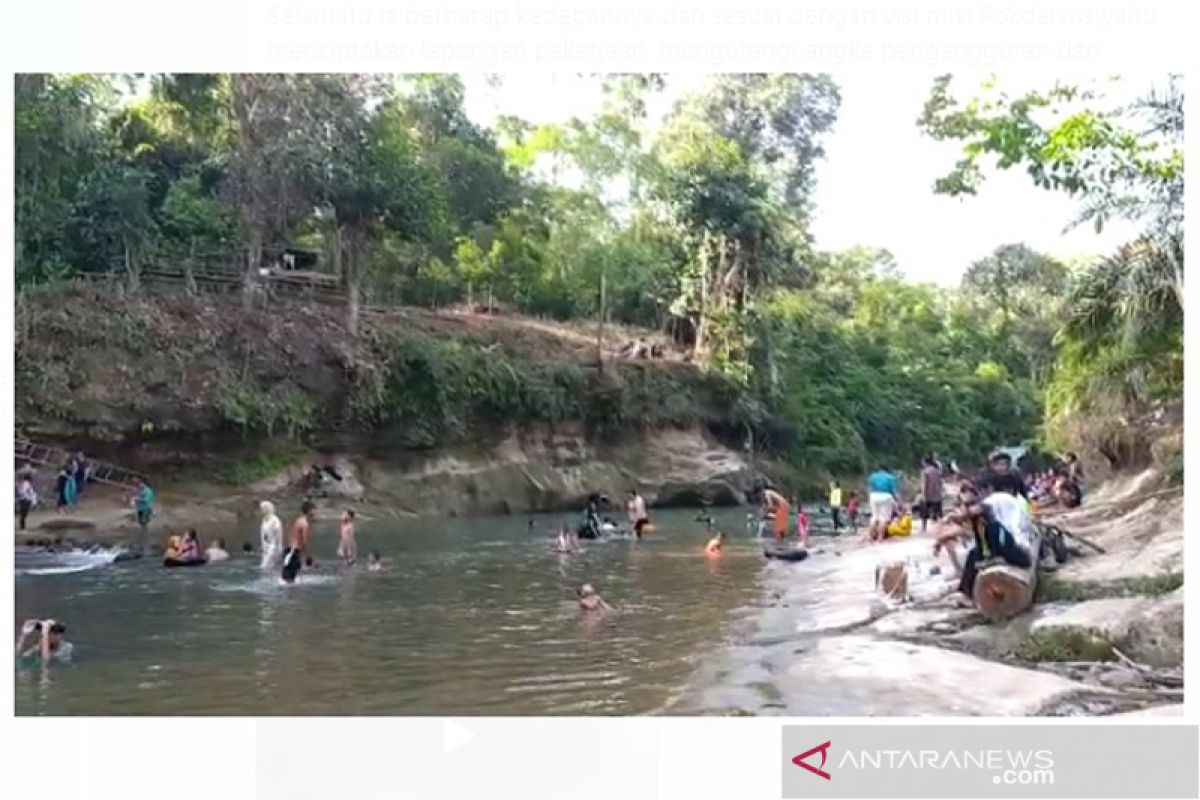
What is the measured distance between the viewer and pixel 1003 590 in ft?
23.1

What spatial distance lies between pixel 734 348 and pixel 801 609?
438 centimetres

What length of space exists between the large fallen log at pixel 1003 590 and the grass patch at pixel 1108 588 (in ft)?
0.46

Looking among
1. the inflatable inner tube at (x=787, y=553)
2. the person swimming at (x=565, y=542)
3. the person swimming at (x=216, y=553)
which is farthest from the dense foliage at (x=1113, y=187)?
the person swimming at (x=216, y=553)

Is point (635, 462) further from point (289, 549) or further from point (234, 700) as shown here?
point (234, 700)

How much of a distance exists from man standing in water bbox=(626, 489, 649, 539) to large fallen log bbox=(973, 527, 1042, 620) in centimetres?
442

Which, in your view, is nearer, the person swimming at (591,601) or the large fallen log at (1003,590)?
the large fallen log at (1003,590)

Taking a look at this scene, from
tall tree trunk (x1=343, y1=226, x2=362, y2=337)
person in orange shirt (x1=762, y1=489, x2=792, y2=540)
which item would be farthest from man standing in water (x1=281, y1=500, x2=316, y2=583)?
person in orange shirt (x1=762, y1=489, x2=792, y2=540)

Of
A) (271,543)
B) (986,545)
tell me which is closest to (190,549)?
(271,543)

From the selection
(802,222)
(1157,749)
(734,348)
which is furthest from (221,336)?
(1157,749)

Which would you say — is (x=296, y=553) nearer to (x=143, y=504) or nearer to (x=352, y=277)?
(x=143, y=504)

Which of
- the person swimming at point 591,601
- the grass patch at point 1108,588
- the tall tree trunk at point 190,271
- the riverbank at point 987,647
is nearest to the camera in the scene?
the riverbank at point 987,647

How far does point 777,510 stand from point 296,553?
483 centimetres

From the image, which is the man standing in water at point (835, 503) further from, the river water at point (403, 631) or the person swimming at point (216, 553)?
the person swimming at point (216, 553)

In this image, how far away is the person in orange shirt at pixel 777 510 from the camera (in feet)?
36.7
